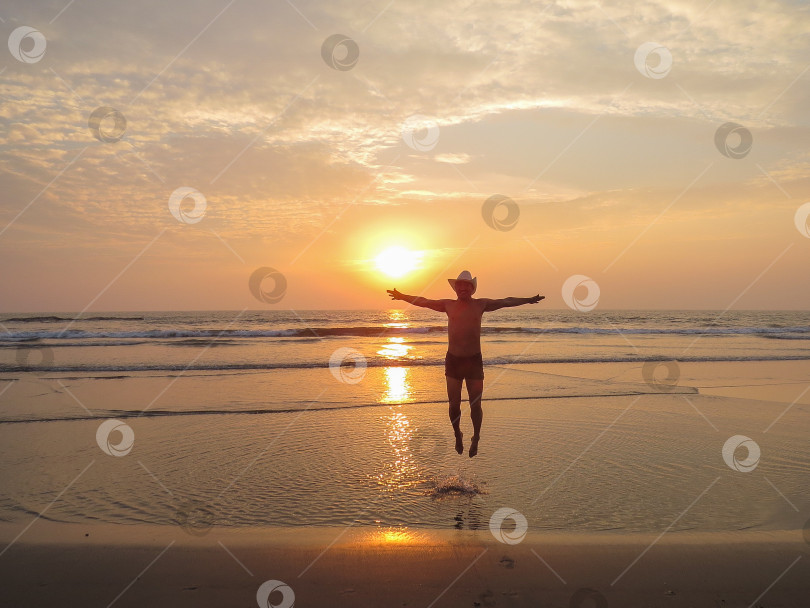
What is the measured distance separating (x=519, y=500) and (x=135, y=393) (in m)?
13.5

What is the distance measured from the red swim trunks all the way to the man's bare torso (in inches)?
3.2

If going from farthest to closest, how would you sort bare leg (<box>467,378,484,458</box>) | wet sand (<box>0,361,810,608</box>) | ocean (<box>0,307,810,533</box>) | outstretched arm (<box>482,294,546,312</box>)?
1. bare leg (<box>467,378,484,458</box>)
2. outstretched arm (<box>482,294,546,312</box>)
3. ocean (<box>0,307,810,533</box>)
4. wet sand (<box>0,361,810,608</box>)

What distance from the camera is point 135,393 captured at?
1659 cm

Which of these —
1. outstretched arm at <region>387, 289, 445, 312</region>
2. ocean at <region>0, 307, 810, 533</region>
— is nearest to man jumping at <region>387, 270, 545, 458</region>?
outstretched arm at <region>387, 289, 445, 312</region>

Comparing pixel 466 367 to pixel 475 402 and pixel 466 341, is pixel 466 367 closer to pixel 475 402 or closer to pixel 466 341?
pixel 466 341

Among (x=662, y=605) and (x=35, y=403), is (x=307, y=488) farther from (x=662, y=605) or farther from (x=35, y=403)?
(x=35, y=403)

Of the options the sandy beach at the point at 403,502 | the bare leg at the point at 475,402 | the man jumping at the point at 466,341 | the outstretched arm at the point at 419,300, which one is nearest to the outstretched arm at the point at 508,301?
the man jumping at the point at 466,341

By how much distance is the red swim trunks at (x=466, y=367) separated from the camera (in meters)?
8.65

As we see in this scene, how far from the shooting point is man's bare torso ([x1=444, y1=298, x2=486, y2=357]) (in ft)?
28.1

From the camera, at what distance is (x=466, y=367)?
867cm

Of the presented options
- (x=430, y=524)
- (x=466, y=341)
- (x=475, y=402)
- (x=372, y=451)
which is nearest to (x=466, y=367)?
(x=466, y=341)

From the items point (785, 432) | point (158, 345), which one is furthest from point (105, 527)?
point (158, 345)

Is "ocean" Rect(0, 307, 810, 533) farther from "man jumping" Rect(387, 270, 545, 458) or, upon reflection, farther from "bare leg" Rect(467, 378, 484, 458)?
"man jumping" Rect(387, 270, 545, 458)

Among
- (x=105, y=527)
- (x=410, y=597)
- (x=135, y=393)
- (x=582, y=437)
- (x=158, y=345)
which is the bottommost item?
(x=410, y=597)
